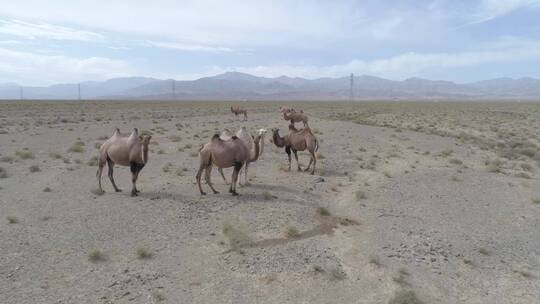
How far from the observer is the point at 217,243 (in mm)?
8938

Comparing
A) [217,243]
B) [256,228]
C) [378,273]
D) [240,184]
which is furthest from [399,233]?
[240,184]

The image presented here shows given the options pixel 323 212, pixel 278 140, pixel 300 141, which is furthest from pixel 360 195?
pixel 278 140

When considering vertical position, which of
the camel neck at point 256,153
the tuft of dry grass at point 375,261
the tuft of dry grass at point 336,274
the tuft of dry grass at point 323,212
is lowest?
the tuft of dry grass at point 336,274

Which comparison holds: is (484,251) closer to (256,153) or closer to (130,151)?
(256,153)

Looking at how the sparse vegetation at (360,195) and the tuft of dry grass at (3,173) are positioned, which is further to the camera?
the tuft of dry grass at (3,173)

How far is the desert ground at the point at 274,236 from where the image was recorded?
716 centimetres

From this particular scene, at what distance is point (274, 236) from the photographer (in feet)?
30.9

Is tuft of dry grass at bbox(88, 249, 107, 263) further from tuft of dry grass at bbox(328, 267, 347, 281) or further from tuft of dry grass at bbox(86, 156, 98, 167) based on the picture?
tuft of dry grass at bbox(86, 156, 98, 167)

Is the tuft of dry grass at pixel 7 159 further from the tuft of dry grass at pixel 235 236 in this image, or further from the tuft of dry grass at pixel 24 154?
the tuft of dry grass at pixel 235 236

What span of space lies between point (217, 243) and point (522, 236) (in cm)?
680

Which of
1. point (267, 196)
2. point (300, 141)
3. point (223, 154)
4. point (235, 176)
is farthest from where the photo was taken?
point (300, 141)

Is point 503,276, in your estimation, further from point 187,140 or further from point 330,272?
point 187,140

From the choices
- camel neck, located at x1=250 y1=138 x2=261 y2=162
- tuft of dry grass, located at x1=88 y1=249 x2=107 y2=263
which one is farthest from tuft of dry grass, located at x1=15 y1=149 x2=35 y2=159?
tuft of dry grass, located at x1=88 y1=249 x2=107 y2=263

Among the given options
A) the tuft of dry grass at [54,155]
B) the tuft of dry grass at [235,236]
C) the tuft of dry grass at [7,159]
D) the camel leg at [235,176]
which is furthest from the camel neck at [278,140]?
the tuft of dry grass at [7,159]
